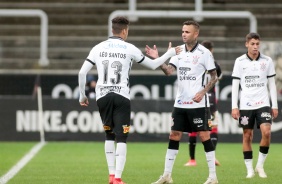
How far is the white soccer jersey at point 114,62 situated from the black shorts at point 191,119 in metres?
1.08

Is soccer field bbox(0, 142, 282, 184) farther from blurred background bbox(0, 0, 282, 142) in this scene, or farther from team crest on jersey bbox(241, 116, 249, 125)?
team crest on jersey bbox(241, 116, 249, 125)

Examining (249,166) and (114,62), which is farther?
(249,166)

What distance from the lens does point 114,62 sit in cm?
1130

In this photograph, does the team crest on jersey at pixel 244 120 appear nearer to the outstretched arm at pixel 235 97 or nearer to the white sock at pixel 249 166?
the outstretched arm at pixel 235 97

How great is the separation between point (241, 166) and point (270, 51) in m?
8.24

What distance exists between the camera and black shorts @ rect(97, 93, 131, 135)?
37.2ft

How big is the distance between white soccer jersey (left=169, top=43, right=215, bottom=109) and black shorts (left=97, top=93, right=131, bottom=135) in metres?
1.02

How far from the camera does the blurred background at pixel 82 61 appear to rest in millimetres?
21188

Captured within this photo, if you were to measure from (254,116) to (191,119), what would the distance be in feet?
4.72

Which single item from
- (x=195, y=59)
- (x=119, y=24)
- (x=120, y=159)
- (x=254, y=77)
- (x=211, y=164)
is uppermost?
(x=119, y=24)

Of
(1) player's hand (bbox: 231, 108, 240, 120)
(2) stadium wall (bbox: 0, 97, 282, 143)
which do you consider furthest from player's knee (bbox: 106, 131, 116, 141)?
(2) stadium wall (bbox: 0, 97, 282, 143)

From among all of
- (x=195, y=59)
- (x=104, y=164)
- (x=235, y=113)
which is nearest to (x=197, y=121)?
(x=195, y=59)

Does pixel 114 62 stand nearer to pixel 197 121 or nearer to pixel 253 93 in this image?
pixel 197 121

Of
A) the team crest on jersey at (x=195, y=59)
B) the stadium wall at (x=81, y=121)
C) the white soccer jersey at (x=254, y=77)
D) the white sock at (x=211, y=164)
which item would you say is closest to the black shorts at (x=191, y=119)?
the white sock at (x=211, y=164)
